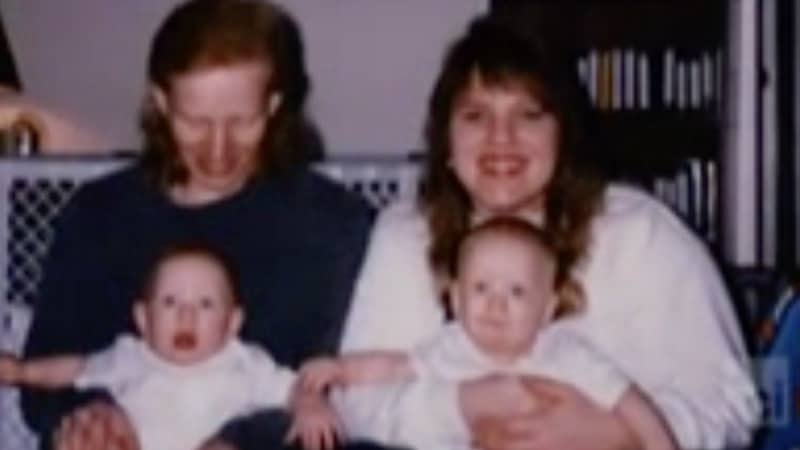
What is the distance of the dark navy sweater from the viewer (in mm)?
1747

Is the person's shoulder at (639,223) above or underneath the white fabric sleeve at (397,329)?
above

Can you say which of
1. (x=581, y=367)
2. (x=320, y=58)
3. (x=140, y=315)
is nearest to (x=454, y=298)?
(x=581, y=367)

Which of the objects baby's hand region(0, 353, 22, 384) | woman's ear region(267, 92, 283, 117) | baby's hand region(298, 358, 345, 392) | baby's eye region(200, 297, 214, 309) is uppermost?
woman's ear region(267, 92, 283, 117)

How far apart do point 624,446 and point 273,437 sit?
0.40 m

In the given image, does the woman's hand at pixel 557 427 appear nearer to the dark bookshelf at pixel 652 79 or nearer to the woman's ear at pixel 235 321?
the woman's ear at pixel 235 321

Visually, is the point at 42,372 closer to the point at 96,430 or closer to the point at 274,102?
the point at 96,430

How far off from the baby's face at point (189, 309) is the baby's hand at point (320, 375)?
13 centimetres

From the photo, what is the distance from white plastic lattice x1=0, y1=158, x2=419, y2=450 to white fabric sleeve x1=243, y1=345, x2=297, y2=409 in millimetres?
364

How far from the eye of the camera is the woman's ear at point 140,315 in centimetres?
172

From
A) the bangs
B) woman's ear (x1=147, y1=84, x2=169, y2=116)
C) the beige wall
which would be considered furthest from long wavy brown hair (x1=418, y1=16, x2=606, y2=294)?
the beige wall

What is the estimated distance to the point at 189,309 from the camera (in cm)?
168

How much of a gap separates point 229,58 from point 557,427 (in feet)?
2.09

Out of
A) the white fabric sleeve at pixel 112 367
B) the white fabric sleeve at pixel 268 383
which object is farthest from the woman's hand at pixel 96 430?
the white fabric sleeve at pixel 268 383

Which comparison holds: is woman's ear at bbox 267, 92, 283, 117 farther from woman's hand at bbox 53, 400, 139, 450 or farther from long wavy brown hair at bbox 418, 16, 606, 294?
woman's hand at bbox 53, 400, 139, 450
